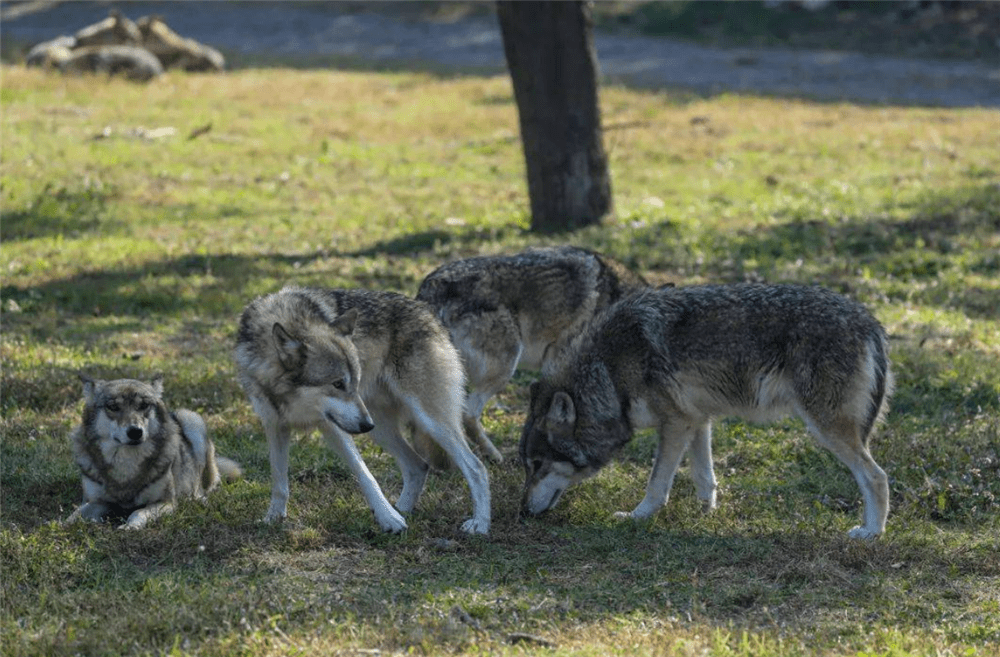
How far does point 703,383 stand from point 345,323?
206 centimetres

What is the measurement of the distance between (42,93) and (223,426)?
1397 centimetres

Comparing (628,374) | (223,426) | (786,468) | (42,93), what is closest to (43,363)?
(223,426)

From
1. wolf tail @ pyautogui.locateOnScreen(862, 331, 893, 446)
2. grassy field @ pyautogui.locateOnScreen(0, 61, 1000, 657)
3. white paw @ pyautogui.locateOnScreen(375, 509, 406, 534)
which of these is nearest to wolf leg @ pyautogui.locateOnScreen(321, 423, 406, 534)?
white paw @ pyautogui.locateOnScreen(375, 509, 406, 534)

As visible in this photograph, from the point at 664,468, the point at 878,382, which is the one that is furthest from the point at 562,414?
the point at 878,382

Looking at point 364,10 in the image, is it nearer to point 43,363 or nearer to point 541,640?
point 43,363

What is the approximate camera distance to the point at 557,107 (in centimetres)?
1474

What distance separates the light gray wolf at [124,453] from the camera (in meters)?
7.39

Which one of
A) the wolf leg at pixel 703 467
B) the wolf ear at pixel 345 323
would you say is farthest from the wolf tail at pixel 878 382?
the wolf ear at pixel 345 323

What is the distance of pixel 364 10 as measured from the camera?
33.9 metres

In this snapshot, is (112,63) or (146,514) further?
(112,63)

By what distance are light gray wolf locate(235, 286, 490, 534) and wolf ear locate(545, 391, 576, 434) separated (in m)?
0.52

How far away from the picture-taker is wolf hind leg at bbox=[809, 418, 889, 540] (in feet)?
23.1

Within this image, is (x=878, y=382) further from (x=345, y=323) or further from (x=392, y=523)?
(x=345, y=323)

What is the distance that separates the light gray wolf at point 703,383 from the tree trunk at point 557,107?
7137 millimetres
